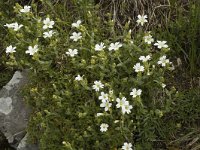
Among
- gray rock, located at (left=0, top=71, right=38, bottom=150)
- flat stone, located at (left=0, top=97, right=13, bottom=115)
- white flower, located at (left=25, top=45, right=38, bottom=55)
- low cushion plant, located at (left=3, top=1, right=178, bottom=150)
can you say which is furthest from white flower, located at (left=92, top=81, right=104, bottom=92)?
flat stone, located at (left=0, top=97, right=13, bottom=115)

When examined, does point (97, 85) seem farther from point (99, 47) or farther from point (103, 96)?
point (99, 47)

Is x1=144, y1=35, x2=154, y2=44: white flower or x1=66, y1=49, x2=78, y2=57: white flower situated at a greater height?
x1=144, y1=35, x2=154, y2=44: white flower

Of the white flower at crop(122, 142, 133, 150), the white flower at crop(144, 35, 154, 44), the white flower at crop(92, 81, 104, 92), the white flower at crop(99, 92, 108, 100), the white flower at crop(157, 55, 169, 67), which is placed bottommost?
the white flower at crop(122, 142, 133, 150)

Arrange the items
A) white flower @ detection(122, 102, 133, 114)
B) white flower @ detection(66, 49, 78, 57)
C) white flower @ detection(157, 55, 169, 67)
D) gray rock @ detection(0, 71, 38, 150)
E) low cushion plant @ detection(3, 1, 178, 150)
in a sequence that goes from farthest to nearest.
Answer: gray rock @ detection(0, 71, 38, 150)
white flower @ detection(66, 49, 78, 57)
white flower @ detection(157, 55, 169, 67)
low cushion plant @ detection(3, 1, 178, 150)
white flower @ detection(122, 102, 133, 114)

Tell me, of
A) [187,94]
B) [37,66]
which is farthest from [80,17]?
[187,94]

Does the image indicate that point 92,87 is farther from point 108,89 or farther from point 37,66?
point 37,66

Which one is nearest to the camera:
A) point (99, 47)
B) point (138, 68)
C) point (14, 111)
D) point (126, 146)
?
point (126, 146)

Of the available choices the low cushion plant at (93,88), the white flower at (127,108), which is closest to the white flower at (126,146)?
the low cushion plant at (93,88)

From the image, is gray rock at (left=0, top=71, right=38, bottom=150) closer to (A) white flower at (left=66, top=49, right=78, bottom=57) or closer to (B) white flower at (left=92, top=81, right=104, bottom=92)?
(A) white flower at (left=66, top=49, right=78, bottom=57)

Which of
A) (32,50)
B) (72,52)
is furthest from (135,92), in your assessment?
(32,50)
